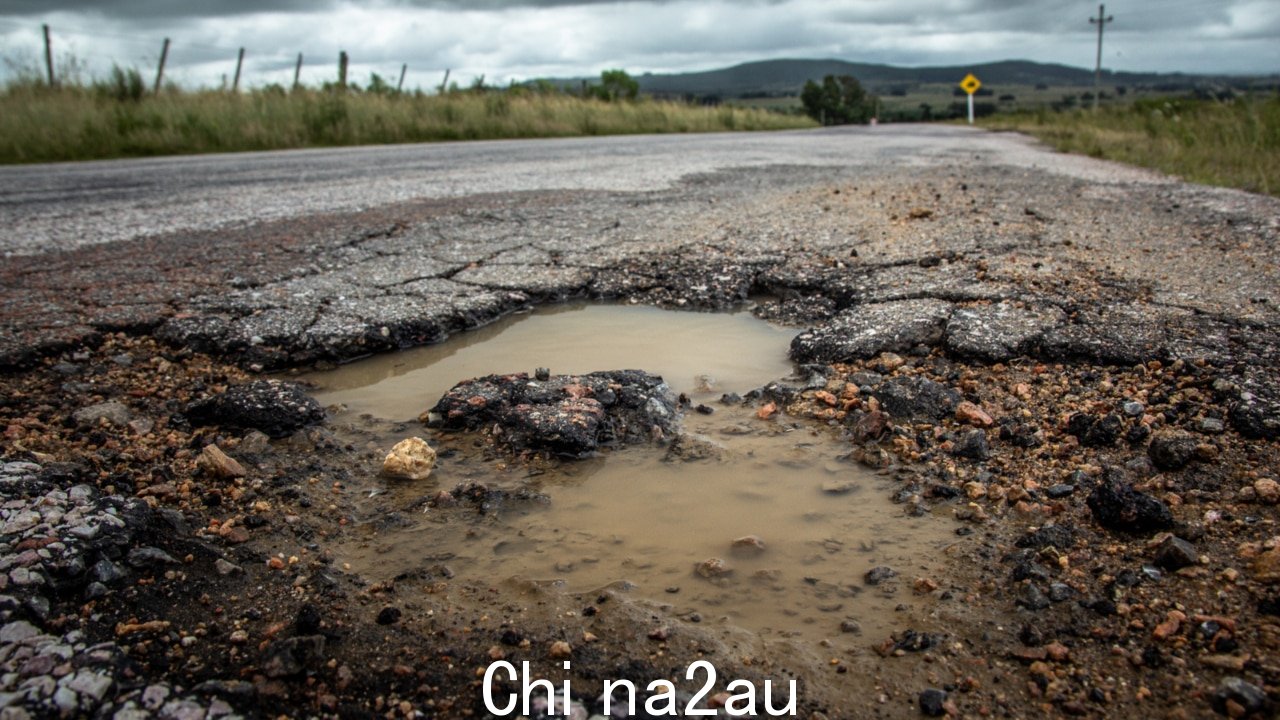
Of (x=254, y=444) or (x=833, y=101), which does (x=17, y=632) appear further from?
(x=833, y=101)

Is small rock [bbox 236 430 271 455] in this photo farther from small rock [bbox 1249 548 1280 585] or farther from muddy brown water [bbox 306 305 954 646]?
small rock [bbox 1249 548 1280 585]

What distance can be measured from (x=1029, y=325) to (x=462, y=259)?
2749mm

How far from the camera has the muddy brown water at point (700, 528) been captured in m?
1.68

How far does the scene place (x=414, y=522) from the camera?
6.64 ft

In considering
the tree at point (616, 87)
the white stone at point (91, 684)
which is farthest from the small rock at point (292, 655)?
the tree at point (616, 87)

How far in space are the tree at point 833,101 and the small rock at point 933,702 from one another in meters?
44.0

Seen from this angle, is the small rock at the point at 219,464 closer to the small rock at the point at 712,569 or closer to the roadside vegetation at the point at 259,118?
the small rock at the point at 712,569

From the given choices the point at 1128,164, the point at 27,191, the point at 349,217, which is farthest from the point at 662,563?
the point at 1128,164

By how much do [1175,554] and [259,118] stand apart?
13.8 metres

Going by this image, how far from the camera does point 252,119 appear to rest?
1247 cm

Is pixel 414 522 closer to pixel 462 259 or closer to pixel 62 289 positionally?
pixel 462 259

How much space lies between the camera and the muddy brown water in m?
1.68

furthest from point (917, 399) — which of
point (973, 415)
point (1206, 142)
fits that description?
point (1206, 142)

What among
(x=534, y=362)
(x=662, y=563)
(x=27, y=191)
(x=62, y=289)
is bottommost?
(x=662, y=563)
